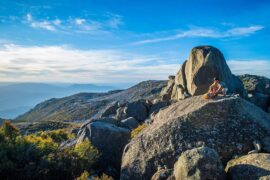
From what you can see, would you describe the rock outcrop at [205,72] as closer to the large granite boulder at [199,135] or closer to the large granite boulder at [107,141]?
the large granite boulder at [107,141]

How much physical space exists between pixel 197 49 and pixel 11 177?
145 ft

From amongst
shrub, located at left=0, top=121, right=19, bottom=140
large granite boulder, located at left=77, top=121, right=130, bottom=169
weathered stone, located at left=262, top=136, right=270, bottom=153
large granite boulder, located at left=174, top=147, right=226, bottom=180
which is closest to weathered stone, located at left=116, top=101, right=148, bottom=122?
shrub, located at left=0, top=121, right=19, bottom=140

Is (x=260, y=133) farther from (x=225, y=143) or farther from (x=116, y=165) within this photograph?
(x=116, y=165)

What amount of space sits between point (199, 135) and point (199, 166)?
383cm

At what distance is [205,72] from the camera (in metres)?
52.9

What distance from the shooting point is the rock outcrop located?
5209cm

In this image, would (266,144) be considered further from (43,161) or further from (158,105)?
(158,105)

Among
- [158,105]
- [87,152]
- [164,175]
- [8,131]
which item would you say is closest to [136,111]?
[158,105]

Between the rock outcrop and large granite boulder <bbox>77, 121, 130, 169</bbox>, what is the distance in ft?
109

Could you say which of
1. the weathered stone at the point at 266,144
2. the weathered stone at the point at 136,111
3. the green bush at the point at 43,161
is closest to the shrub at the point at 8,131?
the green bush at the point at 43,161

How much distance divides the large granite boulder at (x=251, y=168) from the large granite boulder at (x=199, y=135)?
2.23m

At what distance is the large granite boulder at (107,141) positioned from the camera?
20.3 meters

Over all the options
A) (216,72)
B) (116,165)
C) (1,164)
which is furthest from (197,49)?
(1,164)

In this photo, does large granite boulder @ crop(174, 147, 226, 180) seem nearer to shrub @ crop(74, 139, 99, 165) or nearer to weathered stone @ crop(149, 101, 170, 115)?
shrub @ crop(74, 139, 99, 165)
